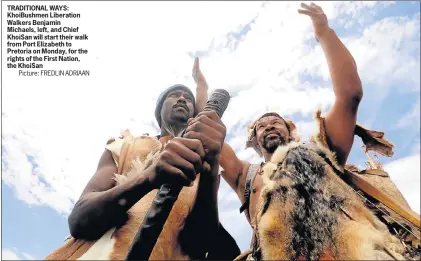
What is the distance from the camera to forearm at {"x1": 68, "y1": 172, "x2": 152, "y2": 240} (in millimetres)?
2053

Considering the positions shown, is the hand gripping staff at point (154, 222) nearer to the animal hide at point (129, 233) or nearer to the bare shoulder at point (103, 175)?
the animal hide at point (129, 233)

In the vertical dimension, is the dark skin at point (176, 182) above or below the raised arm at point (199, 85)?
below

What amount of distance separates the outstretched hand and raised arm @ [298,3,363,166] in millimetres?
294

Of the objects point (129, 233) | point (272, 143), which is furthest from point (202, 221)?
point (272, 143)

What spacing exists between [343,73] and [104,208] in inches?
102

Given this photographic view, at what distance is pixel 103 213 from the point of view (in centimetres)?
215

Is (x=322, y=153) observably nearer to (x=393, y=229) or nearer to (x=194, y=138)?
(x=393, y=229)

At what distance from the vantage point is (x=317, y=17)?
353cm

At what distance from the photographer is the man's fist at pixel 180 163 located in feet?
5.85

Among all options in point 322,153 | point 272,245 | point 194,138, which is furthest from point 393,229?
point 194,138

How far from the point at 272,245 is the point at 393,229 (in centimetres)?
89

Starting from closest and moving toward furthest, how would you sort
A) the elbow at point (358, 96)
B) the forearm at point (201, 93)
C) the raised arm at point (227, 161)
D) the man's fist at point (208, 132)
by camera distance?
1. the man's fist at point (208, 132)
2. the elbow at point (358, 96)
3. the forearm at point (201, 93)
4. the raised arm at point (227, 161)

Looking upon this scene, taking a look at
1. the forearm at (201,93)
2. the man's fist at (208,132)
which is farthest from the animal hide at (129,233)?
the forearm at (201,93)

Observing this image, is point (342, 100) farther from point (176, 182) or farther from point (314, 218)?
point (176, 182)
